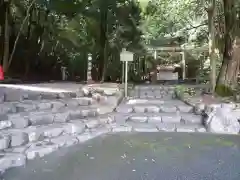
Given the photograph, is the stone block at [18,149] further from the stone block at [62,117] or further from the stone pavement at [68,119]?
the stone block at [62,117]

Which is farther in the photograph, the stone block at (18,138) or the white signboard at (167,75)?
the white signboard at (167,75)

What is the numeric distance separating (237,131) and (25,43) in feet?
32.2

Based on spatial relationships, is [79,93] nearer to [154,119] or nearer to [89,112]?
Answer: [89,112]

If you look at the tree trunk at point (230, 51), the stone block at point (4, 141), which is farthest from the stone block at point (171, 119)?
the stone block at point (4, 141)

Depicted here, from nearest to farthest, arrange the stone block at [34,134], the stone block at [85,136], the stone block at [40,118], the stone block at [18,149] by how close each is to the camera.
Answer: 1. the stone block at [18,149]
2. the stone block at [34,134]
3. the stone block at [40,118]
4. the stone block at [85,136]

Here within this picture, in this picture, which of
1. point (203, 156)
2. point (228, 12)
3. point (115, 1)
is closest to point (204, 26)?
point (115, 1)

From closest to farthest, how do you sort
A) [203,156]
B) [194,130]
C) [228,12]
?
1. [203,156]
2. [194,130]
3. [228,12]

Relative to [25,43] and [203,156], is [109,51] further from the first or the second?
[203,156]

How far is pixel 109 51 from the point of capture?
595 inches

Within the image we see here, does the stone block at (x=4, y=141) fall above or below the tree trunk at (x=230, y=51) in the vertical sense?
below

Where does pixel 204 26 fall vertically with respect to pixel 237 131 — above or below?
above

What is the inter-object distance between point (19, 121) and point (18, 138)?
0.52 metres

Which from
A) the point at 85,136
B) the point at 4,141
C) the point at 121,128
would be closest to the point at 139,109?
the point at 121,128

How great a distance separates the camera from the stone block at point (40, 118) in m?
4.81
